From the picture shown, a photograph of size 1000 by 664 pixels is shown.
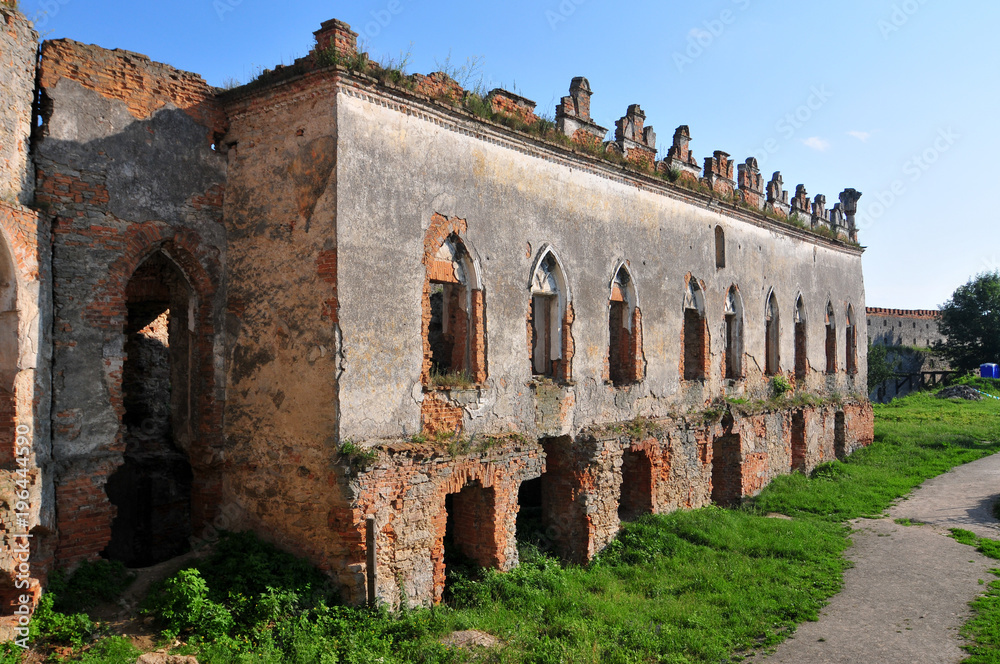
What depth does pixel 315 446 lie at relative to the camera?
7566 millimetres

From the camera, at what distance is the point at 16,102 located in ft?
22.3

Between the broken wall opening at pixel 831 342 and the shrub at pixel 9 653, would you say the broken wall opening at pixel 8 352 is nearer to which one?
the shrub at pixel 9 653

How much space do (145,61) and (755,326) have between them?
11974mm

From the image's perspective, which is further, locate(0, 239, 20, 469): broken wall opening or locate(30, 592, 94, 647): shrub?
locate(0, 239, 20, 469): broken wall opening

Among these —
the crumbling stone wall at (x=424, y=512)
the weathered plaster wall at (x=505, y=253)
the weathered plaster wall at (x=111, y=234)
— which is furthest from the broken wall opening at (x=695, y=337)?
the weathered plaster wall at (x=111, y=234)

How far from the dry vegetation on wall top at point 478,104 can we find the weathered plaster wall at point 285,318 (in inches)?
8.8

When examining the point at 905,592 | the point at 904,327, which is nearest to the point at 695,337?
the point at 905,592

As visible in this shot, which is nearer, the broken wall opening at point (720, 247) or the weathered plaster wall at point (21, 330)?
the weathered plaster wall at point (21, 330)

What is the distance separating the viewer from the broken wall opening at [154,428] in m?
8.48

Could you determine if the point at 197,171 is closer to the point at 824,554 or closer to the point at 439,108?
the point at 439,108

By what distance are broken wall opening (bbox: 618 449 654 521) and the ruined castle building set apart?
2.91ft

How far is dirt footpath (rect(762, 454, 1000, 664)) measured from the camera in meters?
7.68

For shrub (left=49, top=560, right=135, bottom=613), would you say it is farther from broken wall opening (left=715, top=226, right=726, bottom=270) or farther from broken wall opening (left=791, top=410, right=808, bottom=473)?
broken wall opening (left=791, top=410, right=808, bottom=473)

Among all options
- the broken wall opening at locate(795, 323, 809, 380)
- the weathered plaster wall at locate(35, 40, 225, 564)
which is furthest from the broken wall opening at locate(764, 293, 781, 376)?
the weathered plaster wall at locate(35, 40, 225, 564)
